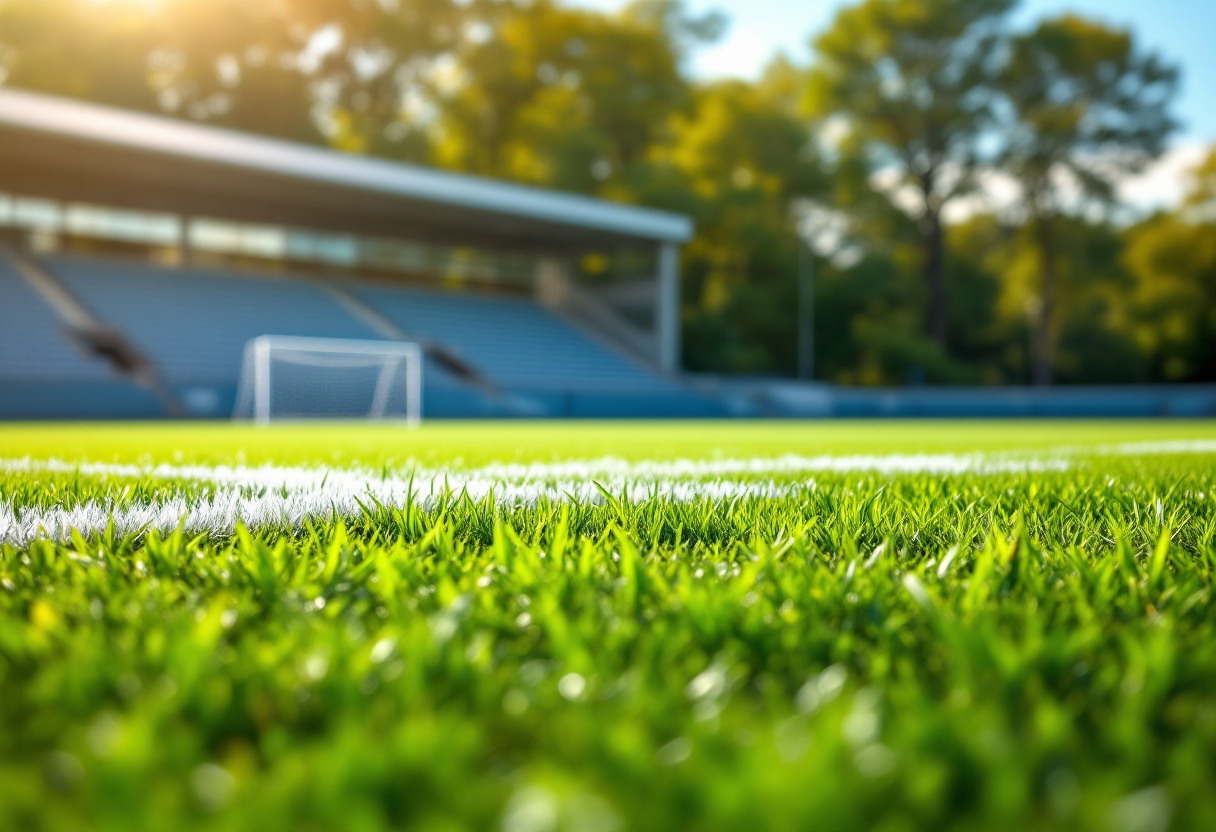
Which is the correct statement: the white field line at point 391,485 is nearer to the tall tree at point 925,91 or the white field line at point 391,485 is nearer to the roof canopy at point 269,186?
the roof canopy at point 269,186

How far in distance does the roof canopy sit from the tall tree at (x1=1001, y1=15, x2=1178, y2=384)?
55.4ft

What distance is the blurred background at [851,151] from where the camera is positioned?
1296 inches

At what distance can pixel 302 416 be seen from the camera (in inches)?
687

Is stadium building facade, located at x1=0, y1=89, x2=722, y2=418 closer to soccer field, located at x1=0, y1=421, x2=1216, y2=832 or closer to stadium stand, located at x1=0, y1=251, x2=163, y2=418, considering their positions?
stadium stand, located at x1=0, y1=251, x2=163, y2=418

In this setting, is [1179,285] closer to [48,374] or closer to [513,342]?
[513,342]

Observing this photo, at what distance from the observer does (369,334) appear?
890 inches

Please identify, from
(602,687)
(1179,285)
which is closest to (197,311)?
(602,687)

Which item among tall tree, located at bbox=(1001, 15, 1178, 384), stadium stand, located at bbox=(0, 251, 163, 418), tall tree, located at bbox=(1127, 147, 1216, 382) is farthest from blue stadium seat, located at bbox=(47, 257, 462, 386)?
tall tree, located at bbox=(1127, 147, 1216, 382)

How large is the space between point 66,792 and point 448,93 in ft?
118

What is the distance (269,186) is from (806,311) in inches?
694

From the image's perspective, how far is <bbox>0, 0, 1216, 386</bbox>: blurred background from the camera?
32906mm

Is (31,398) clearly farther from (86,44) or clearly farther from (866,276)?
(866,276)

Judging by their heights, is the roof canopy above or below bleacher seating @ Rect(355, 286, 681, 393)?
above

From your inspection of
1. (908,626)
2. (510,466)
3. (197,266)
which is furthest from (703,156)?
(908,626)
